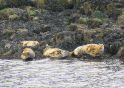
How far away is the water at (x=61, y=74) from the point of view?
38219 millimetres

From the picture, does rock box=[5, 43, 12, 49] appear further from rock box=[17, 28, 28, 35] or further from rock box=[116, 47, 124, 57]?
rock box=[116, 47, 124, 57]

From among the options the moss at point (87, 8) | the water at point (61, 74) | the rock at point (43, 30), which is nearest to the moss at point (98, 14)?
the moss at point (87, 8)

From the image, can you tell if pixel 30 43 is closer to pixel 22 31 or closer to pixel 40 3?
pixel 22 31

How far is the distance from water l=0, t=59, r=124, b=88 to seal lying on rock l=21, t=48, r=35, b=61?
871mm

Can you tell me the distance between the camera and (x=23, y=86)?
37719 mm

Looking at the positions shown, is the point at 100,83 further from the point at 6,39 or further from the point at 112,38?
the point at 6,39

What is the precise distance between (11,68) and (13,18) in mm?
16973

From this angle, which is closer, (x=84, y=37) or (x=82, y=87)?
(x=82, y=87)

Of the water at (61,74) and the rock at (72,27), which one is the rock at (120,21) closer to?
the rock at (72,27)

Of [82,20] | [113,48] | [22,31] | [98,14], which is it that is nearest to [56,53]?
[113,48]

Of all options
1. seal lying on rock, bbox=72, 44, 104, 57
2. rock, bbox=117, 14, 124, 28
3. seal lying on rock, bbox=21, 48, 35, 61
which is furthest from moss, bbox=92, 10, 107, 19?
seal lying on rock, bbox=21, 48, 35, 61

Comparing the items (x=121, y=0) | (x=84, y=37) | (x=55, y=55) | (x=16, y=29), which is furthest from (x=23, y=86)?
(x=121, y=0)

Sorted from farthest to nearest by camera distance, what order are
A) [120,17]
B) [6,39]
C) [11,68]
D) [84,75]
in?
[120,17], [6,39], [11,68], [84,75]

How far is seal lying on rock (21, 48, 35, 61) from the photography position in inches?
1941
